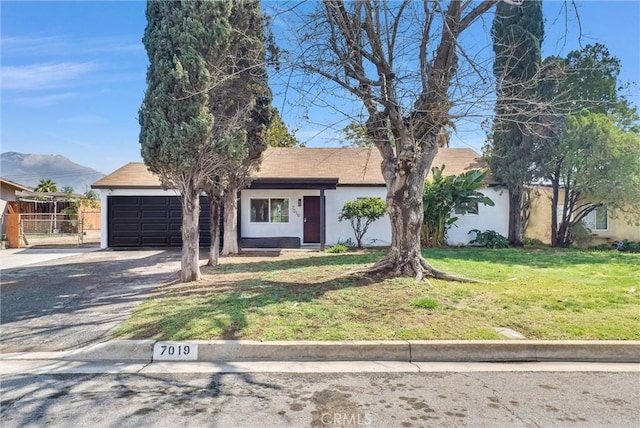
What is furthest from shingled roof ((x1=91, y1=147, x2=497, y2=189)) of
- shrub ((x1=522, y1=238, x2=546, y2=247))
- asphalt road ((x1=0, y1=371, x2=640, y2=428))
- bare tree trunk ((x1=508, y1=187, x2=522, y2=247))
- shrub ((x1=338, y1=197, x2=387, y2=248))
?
asphalt road ((x1=0, y1=371, x2=640, y2=428))

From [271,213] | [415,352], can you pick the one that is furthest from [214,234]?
[415,352]

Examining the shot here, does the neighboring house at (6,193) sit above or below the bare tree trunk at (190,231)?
above

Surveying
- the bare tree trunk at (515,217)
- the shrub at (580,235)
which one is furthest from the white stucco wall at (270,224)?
the shrub at (580,235)

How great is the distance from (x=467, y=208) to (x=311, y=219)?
6482 millimetres

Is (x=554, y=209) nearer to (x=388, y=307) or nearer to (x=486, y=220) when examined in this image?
(x=486, y=220)

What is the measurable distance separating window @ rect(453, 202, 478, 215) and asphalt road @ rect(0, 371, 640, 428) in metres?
11.3

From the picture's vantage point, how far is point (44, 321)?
6.20m

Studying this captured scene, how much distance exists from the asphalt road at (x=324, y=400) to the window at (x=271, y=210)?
1309 centimetres

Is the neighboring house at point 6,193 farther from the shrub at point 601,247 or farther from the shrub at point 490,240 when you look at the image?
the shrub at point 601,247

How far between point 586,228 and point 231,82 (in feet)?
49.6

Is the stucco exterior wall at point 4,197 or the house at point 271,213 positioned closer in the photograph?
the house at point 271,213

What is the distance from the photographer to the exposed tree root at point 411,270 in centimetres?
804

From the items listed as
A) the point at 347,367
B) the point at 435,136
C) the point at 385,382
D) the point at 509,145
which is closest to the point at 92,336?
the point at 347,367

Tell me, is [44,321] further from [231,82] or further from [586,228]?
[586,228]
